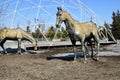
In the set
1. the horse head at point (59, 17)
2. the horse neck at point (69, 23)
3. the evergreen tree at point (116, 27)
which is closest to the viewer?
the horse head at point (59, 17)

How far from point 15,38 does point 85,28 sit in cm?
936

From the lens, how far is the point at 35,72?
13609 millimetres

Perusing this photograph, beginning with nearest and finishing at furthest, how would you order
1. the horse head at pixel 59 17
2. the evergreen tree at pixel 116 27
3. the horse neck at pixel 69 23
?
the horse head at pixel 59 17, the horse neck at pixel 69 23, the evergreen tree at pixel 116 27

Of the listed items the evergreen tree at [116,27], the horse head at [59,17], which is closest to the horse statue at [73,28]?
the horse head at [59,17]

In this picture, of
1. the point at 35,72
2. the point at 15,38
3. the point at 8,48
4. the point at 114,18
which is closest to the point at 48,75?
the point at 35,72

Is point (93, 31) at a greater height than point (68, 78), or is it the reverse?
point (93, 31)

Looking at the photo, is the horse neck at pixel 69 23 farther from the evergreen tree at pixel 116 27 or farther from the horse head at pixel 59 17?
the evergreen tree at pixel 116 27

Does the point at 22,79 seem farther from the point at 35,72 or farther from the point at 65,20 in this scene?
the point at 65,20

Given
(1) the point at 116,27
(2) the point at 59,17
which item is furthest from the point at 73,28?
(1) the point at 116,27

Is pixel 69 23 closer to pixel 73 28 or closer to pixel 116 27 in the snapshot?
pixel 73 28

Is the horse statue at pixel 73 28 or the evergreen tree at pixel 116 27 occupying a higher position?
the evergreen tree at pixel 116 27

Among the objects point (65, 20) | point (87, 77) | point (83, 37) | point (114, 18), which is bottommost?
point (87, 77)

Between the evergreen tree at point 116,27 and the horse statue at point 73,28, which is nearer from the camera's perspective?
the horse statue at point 73,28

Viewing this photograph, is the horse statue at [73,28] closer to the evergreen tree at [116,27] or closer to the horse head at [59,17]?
the horse head at [59,17]
